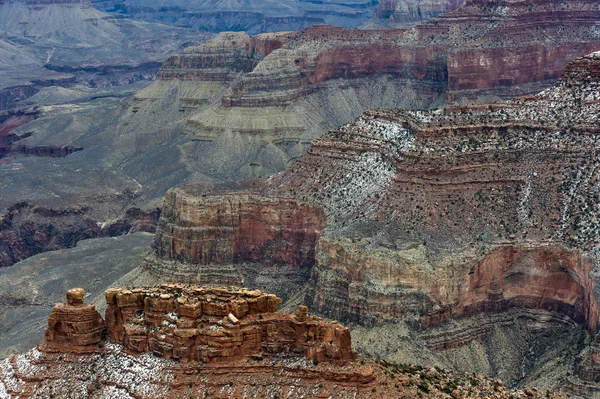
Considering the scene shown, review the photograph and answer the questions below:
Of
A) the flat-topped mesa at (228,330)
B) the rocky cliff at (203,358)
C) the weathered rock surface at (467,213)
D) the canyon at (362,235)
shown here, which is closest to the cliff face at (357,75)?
the canyon at (362,235)

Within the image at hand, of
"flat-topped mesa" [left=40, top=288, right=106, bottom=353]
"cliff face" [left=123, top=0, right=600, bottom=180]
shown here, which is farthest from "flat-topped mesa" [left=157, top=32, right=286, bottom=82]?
"flat-topped mesa" [left=40, top=288, right=106, bottom=353]

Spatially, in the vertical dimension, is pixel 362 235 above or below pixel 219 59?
below

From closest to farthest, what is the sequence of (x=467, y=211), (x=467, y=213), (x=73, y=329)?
(x=73, y=329)
(x=467, y=213)
(x=467, y=211)

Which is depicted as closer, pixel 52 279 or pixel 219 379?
pixel 219 379

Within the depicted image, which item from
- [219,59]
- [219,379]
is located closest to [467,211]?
[219,379]

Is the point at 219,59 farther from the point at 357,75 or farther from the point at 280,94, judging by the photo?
the point at 357,75

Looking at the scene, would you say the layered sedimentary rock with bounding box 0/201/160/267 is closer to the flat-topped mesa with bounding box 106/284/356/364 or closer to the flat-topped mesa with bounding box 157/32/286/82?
the flat-topped mesa with bounding box 157/32/286/82
